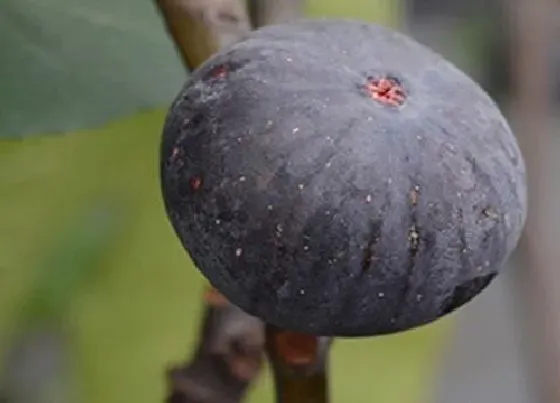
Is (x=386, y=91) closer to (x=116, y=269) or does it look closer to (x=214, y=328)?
(x=214, y=328)

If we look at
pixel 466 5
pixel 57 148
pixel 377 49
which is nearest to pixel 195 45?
pixel 377 49

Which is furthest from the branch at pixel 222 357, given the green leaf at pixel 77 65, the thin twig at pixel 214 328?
the green leaf at pixel 77 65

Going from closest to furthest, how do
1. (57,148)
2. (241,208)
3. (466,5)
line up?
(241,208) < (57,148) < (466,5)

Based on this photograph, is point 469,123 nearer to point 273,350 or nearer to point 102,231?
point 273,350

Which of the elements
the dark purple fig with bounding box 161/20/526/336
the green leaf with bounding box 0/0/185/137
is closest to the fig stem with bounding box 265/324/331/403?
the dark purple fig with bounding box 161/20/526/336

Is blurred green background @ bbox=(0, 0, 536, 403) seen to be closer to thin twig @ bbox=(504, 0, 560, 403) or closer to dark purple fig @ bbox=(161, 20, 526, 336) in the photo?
thin twig @ bbox=(504, 0, 560, 403)

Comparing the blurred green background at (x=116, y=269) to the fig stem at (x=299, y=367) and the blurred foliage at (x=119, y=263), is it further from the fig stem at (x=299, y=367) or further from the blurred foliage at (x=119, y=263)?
the fig stem at (x=299, y=367)
